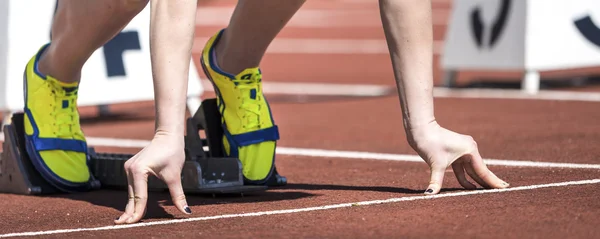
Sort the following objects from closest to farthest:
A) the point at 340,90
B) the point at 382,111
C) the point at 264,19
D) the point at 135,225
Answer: the point at 135,225
the point at 264,19
the point at 382,111
the point at 340,90

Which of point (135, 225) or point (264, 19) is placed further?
point (264, 19)

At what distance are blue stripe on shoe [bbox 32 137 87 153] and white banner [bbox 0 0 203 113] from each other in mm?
2642

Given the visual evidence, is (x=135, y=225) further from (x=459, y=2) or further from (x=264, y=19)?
(x=459, y=2)

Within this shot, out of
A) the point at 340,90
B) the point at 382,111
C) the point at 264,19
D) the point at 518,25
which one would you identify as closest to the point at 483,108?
the point at 382,111

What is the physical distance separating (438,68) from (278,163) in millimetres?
7022

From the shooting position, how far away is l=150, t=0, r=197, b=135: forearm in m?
4.52

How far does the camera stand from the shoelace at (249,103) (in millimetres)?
5633

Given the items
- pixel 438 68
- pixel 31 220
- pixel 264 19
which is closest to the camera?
pixel 31 220

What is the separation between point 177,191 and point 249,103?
1210 mm

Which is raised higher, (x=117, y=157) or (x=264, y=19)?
(x=264, y=19)

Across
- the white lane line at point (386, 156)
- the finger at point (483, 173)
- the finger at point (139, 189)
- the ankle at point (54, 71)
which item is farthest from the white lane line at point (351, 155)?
the finger at point (139, 189)

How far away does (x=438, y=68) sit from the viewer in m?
13.4

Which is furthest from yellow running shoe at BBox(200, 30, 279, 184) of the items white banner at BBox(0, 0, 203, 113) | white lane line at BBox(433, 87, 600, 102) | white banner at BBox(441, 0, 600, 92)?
white banner at BBox(441, 0, 600, 92)

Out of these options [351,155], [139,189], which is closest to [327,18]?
[351,155]
